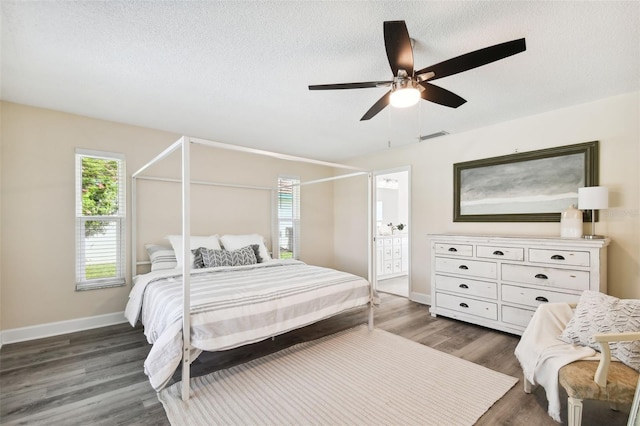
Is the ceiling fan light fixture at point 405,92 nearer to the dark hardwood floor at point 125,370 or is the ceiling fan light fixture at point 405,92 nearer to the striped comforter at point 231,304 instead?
the striped comforter at point 231,304

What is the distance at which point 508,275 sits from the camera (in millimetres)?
3162

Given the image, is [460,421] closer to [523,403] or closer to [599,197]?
[523,403]

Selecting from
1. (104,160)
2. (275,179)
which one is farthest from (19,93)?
(275,179)

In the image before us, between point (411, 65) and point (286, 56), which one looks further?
point (286, 56)

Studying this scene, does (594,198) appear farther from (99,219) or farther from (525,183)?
(99,219)

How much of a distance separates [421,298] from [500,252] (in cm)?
155

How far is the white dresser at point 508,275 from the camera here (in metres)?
2.72

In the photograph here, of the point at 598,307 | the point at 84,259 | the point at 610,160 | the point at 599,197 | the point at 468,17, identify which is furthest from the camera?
the point at 84,259

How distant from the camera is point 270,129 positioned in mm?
3885

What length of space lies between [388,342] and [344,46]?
2.82 metres

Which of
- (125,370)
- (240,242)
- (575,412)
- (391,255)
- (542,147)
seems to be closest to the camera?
(575,412)

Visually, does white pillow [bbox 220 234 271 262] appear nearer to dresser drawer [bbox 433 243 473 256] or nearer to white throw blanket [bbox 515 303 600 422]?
dresser drawer [bbox 433 243 473 256]

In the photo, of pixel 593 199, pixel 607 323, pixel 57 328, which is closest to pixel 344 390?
pixel 607 323

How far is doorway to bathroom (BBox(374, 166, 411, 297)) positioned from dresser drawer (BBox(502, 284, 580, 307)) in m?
2.10
